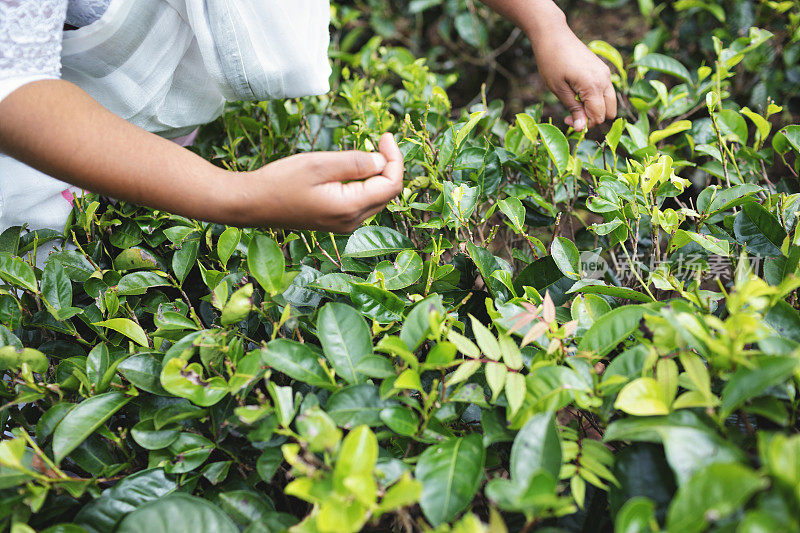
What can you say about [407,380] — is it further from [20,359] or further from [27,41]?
[27,41]

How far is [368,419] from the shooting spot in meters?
0.71

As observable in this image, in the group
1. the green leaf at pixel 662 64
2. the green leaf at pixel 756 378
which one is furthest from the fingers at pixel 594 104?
the green leaf at pixel 756 378

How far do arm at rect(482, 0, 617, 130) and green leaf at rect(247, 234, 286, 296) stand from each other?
736mm

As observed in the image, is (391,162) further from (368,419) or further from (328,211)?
(368,419)

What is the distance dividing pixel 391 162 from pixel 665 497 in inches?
22.3

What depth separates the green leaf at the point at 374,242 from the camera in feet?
3.09

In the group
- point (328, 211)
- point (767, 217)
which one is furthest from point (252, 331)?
point (767, 217)

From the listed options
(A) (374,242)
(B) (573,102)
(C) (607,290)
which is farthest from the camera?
(B) (573,102)

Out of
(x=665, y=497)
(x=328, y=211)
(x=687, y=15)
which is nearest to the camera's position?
(x=665, y=497)

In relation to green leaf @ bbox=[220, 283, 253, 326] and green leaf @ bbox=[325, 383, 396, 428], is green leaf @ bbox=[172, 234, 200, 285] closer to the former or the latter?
green leaf @ bbox=[220, 283, 253, 326]

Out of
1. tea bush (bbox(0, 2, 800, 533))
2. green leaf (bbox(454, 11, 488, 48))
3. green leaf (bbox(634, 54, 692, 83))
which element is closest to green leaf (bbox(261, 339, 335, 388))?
tea bush (bbox(0, 2, 800, 533))

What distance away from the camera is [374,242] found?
0.97 metres

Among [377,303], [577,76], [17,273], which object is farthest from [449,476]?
[577,76]

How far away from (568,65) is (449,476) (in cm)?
93
